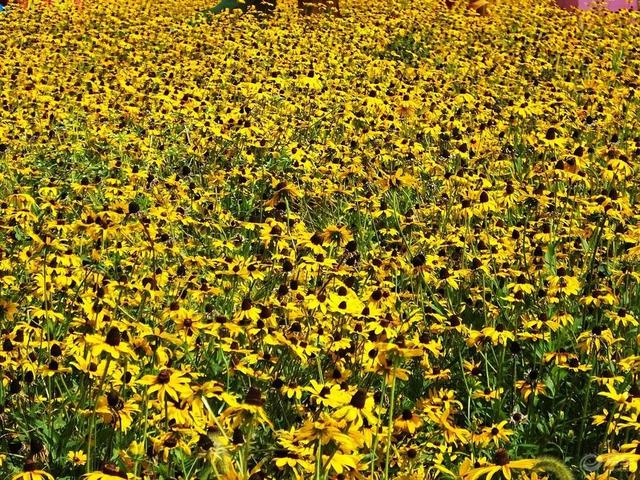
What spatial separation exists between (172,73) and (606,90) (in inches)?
159

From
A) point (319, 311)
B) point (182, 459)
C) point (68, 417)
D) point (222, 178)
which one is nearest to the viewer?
point (182, 459)

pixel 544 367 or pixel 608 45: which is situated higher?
pixel 608 45

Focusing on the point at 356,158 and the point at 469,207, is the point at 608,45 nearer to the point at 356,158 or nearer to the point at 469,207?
the point at 356,158

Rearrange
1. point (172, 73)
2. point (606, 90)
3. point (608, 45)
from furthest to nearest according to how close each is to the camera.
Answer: point (608, 45) → point (172, 73) → point (606, 90)

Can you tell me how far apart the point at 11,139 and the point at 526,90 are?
452 cm

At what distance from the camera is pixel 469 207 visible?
4.93 metres

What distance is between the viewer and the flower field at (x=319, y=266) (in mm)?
3025

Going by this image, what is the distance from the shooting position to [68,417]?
12.0 ft

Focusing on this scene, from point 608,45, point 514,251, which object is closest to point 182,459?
point 514,251

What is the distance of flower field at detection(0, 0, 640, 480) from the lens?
303 centimetres

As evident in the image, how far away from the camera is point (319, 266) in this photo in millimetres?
4133

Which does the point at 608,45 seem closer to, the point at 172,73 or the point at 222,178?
the point at 172,73

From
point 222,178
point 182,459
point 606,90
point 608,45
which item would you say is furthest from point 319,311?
point 608,45

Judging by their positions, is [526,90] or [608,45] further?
[608,45]
